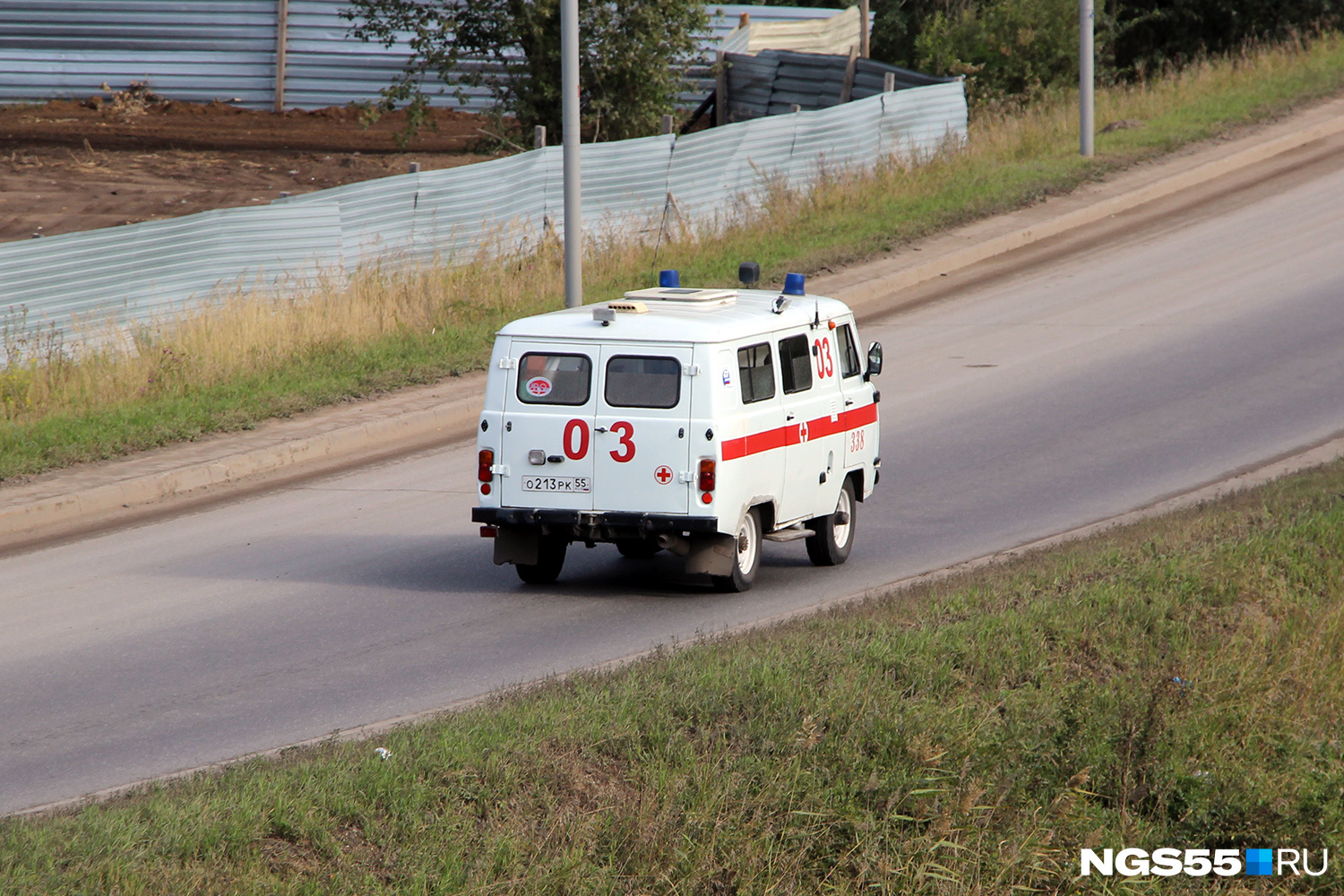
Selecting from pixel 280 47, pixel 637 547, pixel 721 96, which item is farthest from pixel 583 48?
pixel 637 547

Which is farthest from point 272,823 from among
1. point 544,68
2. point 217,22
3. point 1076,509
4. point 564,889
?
A: point 217,22

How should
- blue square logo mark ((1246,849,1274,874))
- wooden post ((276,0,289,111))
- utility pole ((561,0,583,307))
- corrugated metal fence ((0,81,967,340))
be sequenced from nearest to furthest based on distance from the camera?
blue square logo mark ((1246,849,1274,874))
corrugated metal fence ((0,81,967,340))
utility pole ((561,0,583,307))
wooden post ((276,0,289,111))

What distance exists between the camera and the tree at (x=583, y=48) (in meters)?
27.4

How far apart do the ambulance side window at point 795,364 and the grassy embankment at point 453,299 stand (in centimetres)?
680

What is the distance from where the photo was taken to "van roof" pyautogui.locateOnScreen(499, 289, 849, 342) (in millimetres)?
10914

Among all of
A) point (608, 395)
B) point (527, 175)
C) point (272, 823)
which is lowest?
point (272, 823)

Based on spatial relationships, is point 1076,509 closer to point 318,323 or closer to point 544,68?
point 318,323

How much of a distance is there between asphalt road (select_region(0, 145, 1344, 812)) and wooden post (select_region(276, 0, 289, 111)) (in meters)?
25.6

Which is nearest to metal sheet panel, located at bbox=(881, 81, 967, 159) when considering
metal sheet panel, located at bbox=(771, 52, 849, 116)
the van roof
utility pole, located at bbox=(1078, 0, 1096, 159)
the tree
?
utility pole, located at bbox=(1078, 0, 1096, 159)

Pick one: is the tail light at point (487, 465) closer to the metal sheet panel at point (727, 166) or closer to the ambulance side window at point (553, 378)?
the ambulance side window at point (553, 378)

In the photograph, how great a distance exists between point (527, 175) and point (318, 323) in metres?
5.18

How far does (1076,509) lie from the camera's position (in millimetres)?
13367

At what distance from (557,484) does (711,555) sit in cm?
121

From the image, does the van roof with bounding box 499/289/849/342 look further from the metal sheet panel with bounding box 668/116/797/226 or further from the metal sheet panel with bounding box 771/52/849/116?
the metal sheet panel with bounding box 771/52/849/116
